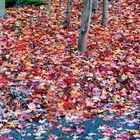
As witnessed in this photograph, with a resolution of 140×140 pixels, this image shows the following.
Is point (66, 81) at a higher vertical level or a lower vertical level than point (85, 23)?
lower

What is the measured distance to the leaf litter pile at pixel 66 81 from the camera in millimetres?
7902

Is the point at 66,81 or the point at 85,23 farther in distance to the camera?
the point at 85,23

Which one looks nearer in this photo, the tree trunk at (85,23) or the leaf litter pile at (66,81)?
the leaf litter pile at (66,81)

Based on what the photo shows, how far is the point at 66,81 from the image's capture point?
32.8ft

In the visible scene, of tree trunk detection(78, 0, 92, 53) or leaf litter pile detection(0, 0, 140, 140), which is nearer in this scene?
leaf litter pile detection(0, 0, 140, 140)

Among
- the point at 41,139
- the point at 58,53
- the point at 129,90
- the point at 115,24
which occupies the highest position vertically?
the point at 115,24

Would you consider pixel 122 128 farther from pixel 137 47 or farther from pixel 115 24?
pixel 115 24

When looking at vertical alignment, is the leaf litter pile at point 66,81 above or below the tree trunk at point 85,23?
below

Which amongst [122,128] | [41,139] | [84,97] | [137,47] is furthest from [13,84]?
[137,47]

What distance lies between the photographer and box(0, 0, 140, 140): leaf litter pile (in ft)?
25.9

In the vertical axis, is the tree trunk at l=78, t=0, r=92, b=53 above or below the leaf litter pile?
above

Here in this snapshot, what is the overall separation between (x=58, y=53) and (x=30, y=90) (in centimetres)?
274

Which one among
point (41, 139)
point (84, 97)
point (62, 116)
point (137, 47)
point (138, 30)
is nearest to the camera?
point (41, 139)

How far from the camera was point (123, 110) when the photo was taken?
8.60 meters
